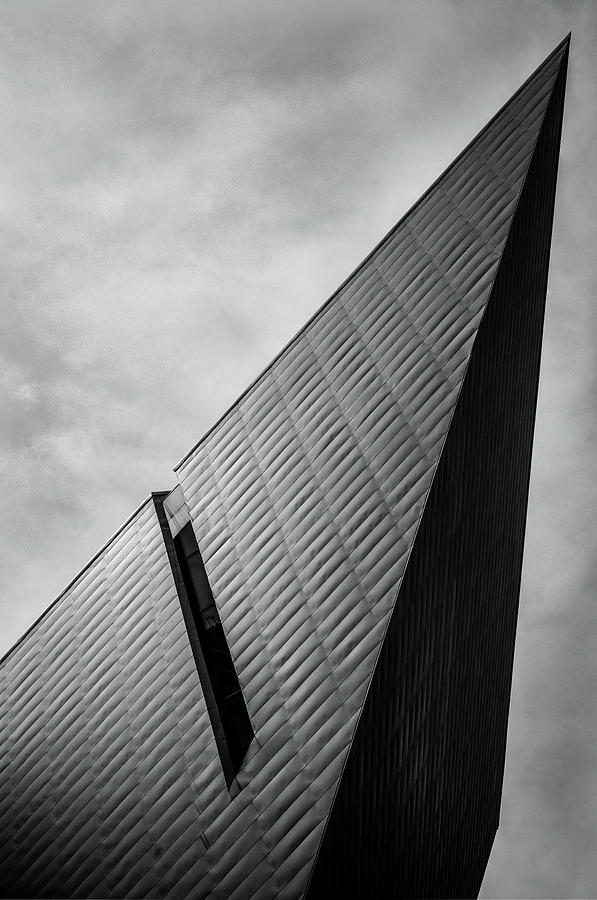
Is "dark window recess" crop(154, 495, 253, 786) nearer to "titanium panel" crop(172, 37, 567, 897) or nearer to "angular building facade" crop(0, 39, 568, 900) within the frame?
"angular building facade" crop(0, 39, 568, 900)

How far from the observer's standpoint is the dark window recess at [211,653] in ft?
60.8

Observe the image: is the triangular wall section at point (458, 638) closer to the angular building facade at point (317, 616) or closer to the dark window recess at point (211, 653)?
the angular building facade at point (317, 616)

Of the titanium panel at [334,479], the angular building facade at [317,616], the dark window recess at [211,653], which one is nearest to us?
the titanium panel at [334,479]

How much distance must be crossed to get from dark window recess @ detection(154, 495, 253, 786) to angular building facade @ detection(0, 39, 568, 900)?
0.22ft

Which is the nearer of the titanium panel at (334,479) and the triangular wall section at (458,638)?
the titanium panel at (334,479)

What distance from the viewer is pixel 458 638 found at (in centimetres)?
2516

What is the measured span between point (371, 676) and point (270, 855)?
4.29m

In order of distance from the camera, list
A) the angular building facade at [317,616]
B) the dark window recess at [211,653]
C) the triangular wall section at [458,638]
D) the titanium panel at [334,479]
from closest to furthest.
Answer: the titanium panel at [334,479], the angular building facade at [317,616], the triangular wall section at [458,638], the dark window recess at [211,653]

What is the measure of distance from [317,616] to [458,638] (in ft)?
28.2

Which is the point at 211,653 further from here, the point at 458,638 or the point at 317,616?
the point at 458,638

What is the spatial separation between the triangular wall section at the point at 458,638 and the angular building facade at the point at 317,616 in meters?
0.15

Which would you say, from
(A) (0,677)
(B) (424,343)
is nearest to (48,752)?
(A) (0,677)

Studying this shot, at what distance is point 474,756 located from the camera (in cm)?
3155

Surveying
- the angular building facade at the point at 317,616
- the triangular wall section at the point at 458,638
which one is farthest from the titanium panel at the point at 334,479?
the triangular wall section at the point at 458,638
